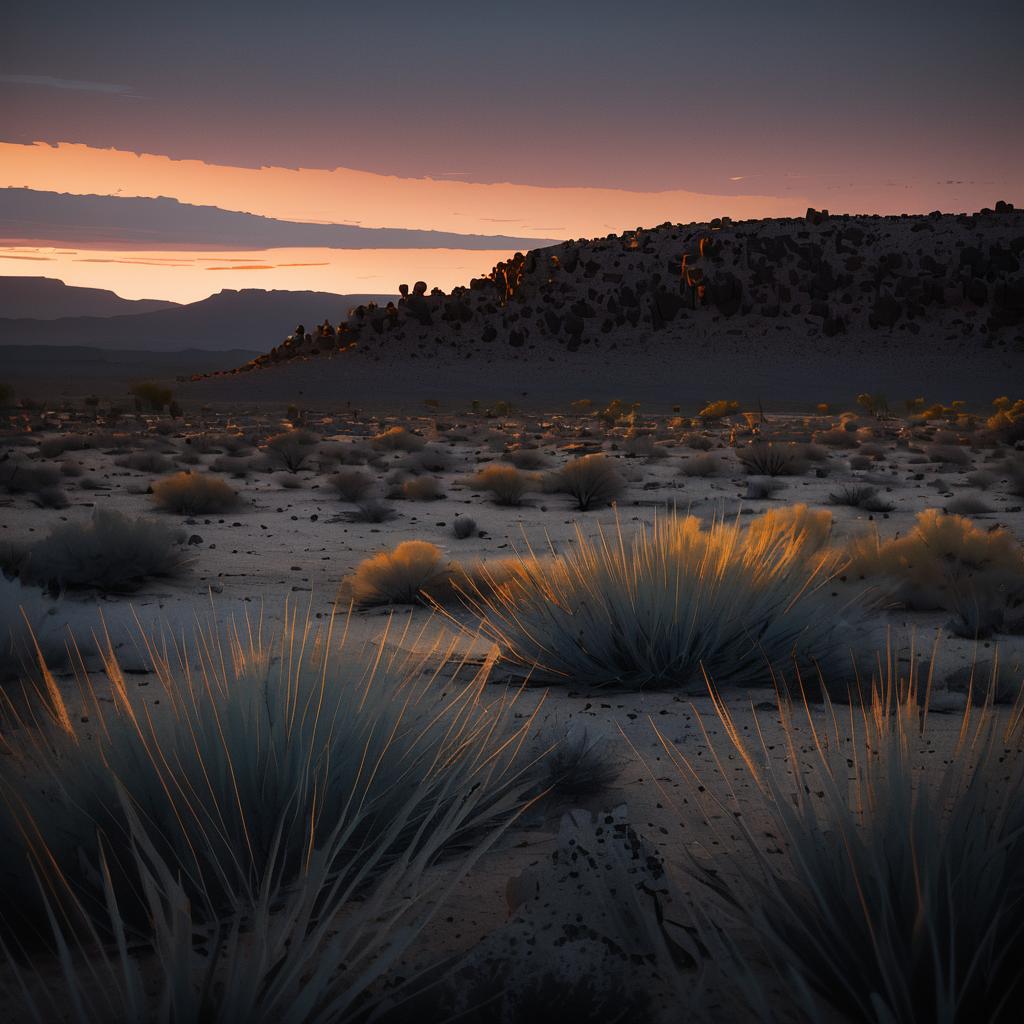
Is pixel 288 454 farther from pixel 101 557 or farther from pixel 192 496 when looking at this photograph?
pixel 101 557

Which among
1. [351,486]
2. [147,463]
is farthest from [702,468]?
[147,463]

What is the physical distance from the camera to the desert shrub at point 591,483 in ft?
44.1

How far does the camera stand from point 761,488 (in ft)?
46.5

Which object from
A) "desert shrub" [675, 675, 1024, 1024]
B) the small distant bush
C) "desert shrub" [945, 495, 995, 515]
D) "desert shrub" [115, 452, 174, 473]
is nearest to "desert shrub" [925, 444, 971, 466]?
"desert shrub" [945, 495, 995, 515]

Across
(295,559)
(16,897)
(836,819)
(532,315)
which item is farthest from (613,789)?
(532,315)

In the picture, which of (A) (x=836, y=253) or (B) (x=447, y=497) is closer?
(B) (x=447, y=497)

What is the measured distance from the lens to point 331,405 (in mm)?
50344

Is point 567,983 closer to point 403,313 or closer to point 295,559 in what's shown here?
point 295,559

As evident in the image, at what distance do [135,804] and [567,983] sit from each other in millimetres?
1493

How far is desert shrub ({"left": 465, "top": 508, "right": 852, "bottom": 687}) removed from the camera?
534 cm

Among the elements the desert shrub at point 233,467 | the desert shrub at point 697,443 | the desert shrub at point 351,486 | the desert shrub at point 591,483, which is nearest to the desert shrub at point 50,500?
the desert shrub at point 351,486

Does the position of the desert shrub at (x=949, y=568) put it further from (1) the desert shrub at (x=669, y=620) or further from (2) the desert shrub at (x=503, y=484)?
(2) the desert shrub at (x=503, y=484)

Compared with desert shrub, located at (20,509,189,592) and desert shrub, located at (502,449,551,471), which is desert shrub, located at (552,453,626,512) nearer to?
desert shrub, located at (502,449,551,471)

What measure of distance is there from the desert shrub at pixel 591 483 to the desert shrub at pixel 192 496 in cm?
453
